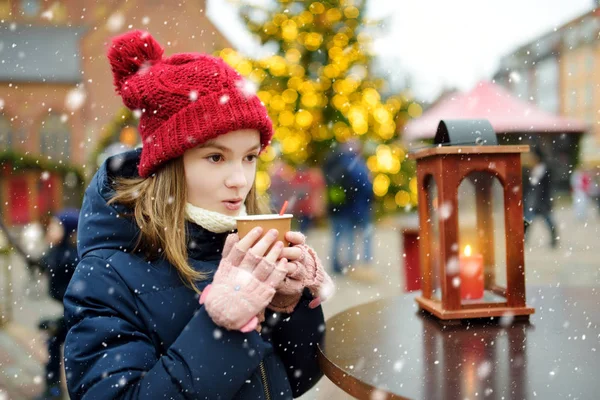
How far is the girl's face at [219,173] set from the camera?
1.36m

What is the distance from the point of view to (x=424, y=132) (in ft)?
23.3

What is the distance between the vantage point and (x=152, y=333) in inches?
50.4

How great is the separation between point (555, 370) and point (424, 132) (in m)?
6.16

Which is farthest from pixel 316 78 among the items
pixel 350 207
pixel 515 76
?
pixel 515 76

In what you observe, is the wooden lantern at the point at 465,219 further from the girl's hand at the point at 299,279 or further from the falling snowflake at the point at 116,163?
the falling snowflake at the point at 116,163

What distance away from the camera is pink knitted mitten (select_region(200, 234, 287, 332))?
114 cm

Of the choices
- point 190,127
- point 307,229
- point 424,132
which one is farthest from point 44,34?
point 190,127

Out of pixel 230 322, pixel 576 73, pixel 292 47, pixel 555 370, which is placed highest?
pixel 576 73

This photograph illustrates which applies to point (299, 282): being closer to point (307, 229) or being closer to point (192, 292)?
point (192, 292)

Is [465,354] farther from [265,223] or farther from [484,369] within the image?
[265,223]

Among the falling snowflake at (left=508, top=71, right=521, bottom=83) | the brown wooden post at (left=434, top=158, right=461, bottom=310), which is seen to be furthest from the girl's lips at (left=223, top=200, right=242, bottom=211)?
the falling snowflake at (left=508, top=71, right=521, bottom=83)

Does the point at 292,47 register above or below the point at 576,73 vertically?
below

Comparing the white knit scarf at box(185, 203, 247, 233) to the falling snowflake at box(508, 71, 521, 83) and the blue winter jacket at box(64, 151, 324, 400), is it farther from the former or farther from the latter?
the falling snowflake at box(508, 71, 521, 83)

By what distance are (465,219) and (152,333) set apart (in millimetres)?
929
